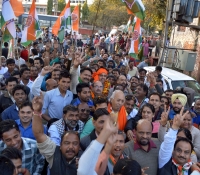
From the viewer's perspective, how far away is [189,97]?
7.09 metres

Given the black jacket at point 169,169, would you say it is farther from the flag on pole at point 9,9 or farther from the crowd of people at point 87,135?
the flag on pole at point 9,9

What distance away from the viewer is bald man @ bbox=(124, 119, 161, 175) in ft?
11.2

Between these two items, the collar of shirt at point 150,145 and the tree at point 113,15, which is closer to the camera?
the collar of shirt at point 150,145

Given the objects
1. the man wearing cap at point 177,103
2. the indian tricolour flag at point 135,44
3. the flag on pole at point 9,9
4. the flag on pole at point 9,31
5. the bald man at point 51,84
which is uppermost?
the flag on pole at point 9,9

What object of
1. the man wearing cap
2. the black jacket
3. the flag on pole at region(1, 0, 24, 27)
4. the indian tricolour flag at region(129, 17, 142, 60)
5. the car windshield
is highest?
the flag on pole at region(1, 0, 24, 27)

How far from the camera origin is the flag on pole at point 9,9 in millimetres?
6906

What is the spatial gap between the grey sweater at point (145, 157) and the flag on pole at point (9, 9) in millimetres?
4671

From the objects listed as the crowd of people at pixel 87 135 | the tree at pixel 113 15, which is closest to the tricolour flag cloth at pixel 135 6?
the crowd of people at pixel 87 135

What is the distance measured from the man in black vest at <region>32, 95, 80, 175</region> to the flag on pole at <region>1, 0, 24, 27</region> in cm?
449

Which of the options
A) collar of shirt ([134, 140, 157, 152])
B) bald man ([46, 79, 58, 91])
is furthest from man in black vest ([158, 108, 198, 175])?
bald man ([46, 79, 58, 91])

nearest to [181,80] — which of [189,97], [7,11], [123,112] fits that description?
[189,97]

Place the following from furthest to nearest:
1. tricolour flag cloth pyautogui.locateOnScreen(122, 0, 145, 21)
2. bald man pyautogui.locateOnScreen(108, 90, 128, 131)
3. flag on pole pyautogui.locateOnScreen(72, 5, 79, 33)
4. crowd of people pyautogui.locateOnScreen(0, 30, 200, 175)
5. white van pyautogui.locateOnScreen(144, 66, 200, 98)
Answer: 1. flag on pole pyautogui.locateOnScreen(72, 5, 79, 33)
2. tricolour flag cloth pyautogui.locateOnScreen(122, 0, 145, 21)
3. white van pyautogui.locateOnScreen(144, 66, 200, 98)
4. bald man pyautogui.locateOnScreen(108, 90, 128, 131)
5. crowd of people pyautogui.locateOnScreen(0, 30, 200, 175)

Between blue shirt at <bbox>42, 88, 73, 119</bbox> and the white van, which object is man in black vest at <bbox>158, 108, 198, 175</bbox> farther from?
the white van

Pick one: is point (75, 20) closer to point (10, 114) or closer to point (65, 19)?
point (65, 19)
